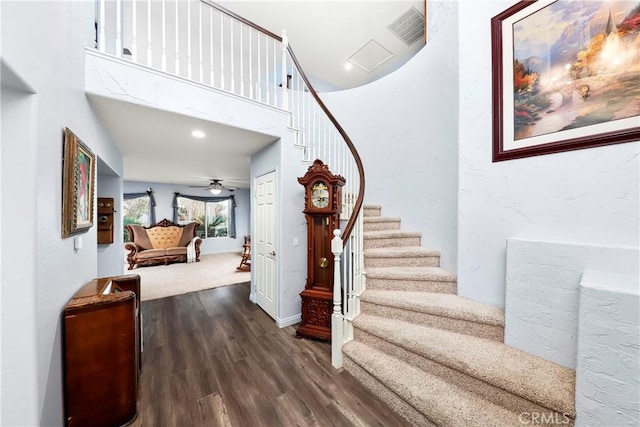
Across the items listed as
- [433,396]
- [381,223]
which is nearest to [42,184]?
[433,396]

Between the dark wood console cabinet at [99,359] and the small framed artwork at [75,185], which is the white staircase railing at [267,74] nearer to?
the small framed artwork at [75,185]

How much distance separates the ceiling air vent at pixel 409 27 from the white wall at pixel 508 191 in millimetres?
1637

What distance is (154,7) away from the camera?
2908 millimetres

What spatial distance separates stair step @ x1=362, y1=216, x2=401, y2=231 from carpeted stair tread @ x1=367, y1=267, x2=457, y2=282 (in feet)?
2.41

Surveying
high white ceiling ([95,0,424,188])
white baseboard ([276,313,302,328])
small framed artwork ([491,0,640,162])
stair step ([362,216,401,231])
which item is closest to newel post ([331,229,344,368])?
white baseboard ([276,313,302,328])

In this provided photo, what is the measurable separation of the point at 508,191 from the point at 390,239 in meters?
1.28

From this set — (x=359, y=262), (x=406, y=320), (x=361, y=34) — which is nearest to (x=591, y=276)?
(x=406, y=320)

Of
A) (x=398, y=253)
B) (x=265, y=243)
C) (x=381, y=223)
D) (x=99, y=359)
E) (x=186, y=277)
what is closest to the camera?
(x=99, y=359)

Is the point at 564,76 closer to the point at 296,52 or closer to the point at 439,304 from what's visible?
the point at 439,304

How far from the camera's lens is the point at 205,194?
776cm

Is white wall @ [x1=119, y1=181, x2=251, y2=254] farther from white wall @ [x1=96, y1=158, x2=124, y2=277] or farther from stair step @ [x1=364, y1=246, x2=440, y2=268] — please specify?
stair step @ [x1=364, y1=246, x2=440, y2=268]

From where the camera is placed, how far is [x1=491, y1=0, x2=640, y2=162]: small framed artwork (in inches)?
47.2

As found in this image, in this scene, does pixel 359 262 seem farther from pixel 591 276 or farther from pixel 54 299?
pixel 54 299

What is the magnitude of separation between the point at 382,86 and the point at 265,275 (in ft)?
10.7
